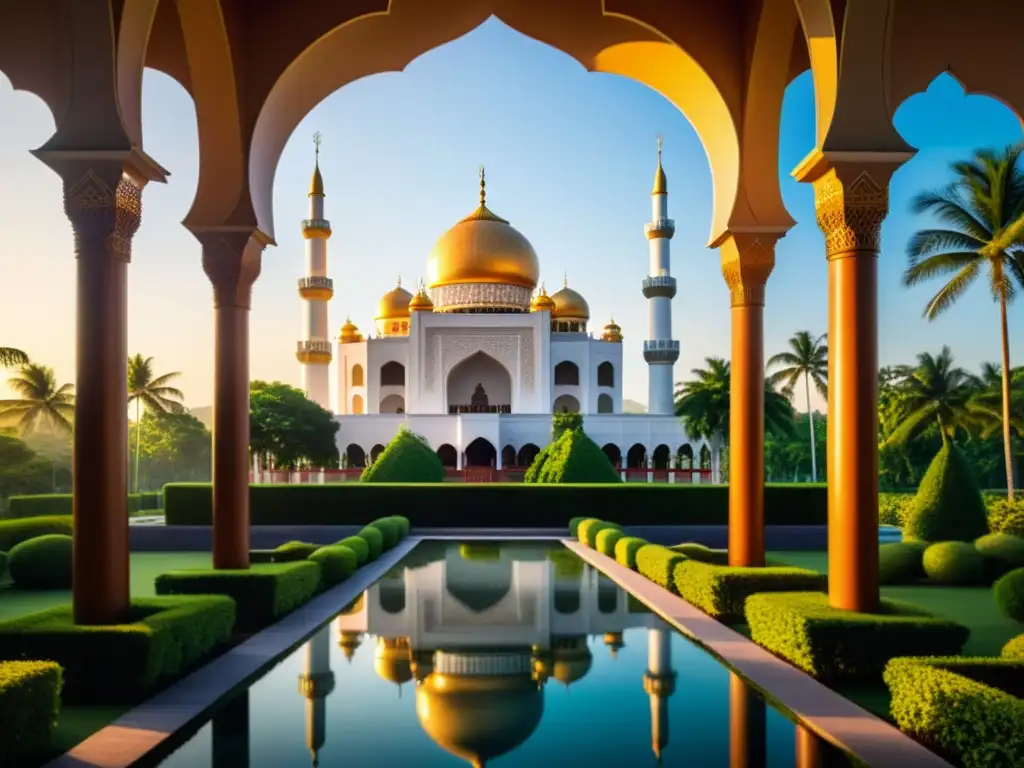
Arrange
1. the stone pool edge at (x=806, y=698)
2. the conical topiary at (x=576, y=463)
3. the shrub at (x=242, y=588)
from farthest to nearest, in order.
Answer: the conical topiary at (x=576, y=463)
the shrub at (x=242, y=588)
the stone pool edge at (x=806, y=698)

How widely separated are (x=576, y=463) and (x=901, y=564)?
367 inches

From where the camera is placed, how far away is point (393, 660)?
675cm

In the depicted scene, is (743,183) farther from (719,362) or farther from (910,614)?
(719,362)

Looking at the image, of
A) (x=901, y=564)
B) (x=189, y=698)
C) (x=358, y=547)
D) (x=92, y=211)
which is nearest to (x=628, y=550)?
(x=901, y=564)

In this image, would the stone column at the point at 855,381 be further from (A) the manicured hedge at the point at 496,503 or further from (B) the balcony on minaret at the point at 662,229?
(B) the balcony on minaret at the point at 662,229

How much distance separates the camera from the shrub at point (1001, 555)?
37.4 feet

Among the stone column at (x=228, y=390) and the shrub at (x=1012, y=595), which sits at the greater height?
the stone column at (x=228, y=390)

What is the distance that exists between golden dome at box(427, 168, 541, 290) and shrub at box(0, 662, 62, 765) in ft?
121

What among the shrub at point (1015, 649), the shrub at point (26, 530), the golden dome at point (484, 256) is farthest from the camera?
the golden dome at point (484, 256)

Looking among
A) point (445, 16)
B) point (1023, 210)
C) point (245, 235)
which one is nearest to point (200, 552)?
point (245, 235)

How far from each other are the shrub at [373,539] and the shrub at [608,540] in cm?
328

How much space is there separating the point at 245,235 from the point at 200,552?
9.61 metres

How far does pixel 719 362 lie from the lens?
33.3 m

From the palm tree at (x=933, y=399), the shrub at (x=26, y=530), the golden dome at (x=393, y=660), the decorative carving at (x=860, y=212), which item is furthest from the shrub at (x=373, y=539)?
the palm tree at (x=933, y=399)
